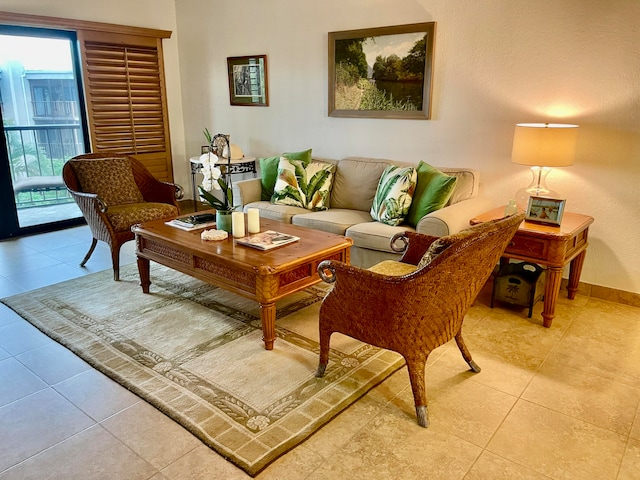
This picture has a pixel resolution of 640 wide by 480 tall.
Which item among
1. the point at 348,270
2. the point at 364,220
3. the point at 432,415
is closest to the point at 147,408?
the point at 348,270

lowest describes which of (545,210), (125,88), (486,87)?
→ (545,210)

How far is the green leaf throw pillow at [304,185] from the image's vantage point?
4.23 metres

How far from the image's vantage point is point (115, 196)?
4.25 m

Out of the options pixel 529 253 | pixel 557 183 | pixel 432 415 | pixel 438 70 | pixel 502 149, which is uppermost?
pixel 438 70

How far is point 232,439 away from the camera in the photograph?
2012mm

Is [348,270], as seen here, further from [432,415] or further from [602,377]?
[602,377]

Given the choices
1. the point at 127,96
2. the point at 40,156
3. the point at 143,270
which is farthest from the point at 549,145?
the point at 40,156

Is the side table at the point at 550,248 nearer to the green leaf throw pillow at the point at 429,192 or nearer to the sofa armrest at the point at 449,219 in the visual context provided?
the sofa armrest at the point at 449,219

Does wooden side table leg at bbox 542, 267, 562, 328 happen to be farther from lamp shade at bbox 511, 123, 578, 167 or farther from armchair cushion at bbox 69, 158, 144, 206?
armchair cushion at bbox 69, 158, 144, 206

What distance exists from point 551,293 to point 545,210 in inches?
20.8

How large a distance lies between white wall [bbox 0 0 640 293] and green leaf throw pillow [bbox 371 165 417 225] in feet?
1.66

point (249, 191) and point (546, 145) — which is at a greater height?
point (546, 145)

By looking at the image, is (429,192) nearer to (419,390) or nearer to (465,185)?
(465,185)

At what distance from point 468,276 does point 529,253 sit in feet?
3.82
